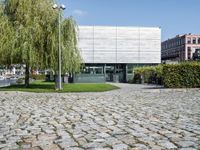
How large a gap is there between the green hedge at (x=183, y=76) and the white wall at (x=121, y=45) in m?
35.7

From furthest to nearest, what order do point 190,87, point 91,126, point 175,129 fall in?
point 190,87
point 91,126
point 175,129

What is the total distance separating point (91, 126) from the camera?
1005 centimetres

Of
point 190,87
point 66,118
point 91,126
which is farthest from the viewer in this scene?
point 190,87

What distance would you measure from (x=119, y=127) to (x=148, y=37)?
58.9 meters

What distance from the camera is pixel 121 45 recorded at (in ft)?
223

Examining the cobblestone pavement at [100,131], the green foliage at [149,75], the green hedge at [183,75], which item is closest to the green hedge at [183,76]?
the green hedge at [183,75]

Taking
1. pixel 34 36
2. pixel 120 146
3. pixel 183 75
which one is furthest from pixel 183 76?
pixel 120 146

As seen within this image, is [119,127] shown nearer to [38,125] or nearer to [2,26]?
[38,125]

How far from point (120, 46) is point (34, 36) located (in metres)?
38.9

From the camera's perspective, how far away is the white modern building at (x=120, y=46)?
6656 cm

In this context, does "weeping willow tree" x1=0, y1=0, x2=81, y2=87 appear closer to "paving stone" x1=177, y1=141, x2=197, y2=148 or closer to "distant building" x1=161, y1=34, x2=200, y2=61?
"paving stone" x1=177, y1=141, x2=197, y2=148

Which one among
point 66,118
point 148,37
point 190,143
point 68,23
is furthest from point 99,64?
point 190,143

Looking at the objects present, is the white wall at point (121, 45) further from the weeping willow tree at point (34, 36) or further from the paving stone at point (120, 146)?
the paving stone at point (120, 146)

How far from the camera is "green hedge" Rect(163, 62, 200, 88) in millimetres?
31672
